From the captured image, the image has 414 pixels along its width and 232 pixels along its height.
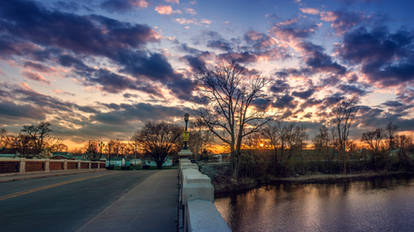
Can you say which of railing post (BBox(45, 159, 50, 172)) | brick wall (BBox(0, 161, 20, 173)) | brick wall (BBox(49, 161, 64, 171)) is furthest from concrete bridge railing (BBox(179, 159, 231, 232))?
brick wall (BBox(49, 161, 64, 171))

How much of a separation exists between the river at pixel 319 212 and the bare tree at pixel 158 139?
43.6m

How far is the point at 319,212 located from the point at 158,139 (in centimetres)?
5363

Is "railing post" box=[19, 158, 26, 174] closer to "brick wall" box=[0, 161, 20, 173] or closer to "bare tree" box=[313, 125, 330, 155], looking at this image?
"brick wall" box=[0, 161, 20, 173]

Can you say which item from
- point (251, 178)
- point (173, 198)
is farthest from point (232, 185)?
point (173, 198)

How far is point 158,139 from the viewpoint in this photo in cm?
6988

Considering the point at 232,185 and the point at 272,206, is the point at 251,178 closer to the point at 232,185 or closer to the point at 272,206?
the point at 232,185

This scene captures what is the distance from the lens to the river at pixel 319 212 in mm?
16547

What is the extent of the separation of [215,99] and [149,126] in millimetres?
35623

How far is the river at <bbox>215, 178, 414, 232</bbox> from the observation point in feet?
54.3

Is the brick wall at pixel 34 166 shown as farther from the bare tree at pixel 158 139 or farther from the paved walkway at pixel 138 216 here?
the bare tree at pixel 158 139

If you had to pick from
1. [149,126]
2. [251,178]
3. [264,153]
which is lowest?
[251,178]

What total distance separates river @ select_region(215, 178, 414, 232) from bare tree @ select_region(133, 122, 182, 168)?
43.6 metres

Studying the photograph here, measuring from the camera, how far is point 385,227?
16156mm

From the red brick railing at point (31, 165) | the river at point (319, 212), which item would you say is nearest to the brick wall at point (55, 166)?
the red brick railing at point (31, 165)
